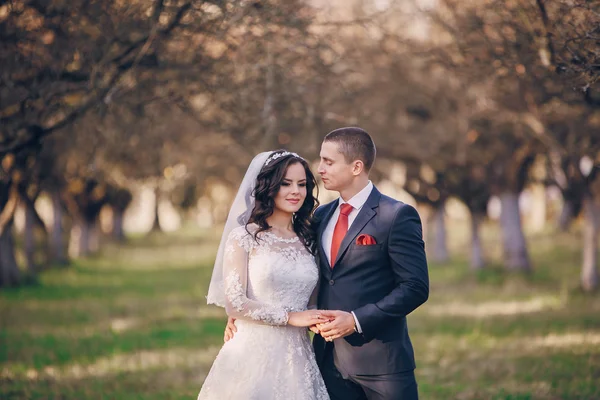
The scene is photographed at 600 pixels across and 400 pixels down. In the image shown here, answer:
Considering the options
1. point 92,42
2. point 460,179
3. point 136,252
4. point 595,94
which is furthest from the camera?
point 136,252

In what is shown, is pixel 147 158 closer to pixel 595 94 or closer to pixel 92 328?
pixel 92 328

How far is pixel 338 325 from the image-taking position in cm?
525

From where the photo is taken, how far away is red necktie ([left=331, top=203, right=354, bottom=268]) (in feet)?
18.4

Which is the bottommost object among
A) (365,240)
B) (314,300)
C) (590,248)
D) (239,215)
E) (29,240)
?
(590,248)

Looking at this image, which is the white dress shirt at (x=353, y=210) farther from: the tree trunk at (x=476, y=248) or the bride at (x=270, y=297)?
the tree trunk at (x=476, y=248)

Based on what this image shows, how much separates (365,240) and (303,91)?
7.55 meters

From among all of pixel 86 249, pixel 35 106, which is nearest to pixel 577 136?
pixel 35 106

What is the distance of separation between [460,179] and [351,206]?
18798 mm

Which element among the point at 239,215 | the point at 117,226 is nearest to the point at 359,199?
the point at 239,215

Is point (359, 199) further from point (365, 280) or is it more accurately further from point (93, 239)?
point (93, 239)

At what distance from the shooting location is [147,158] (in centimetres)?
2438

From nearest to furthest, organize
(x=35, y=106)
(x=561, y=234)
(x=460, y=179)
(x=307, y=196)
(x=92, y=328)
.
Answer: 1. (x=307, y=196)
2. (x=35, y=106)
3. (x=92, y=328)
4. (x=460, y=179)
5. (x=561, y=234)

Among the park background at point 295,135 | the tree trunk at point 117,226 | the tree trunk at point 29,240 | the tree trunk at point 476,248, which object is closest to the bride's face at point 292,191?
the park background at point 295,135

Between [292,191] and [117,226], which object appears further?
[117,226]
